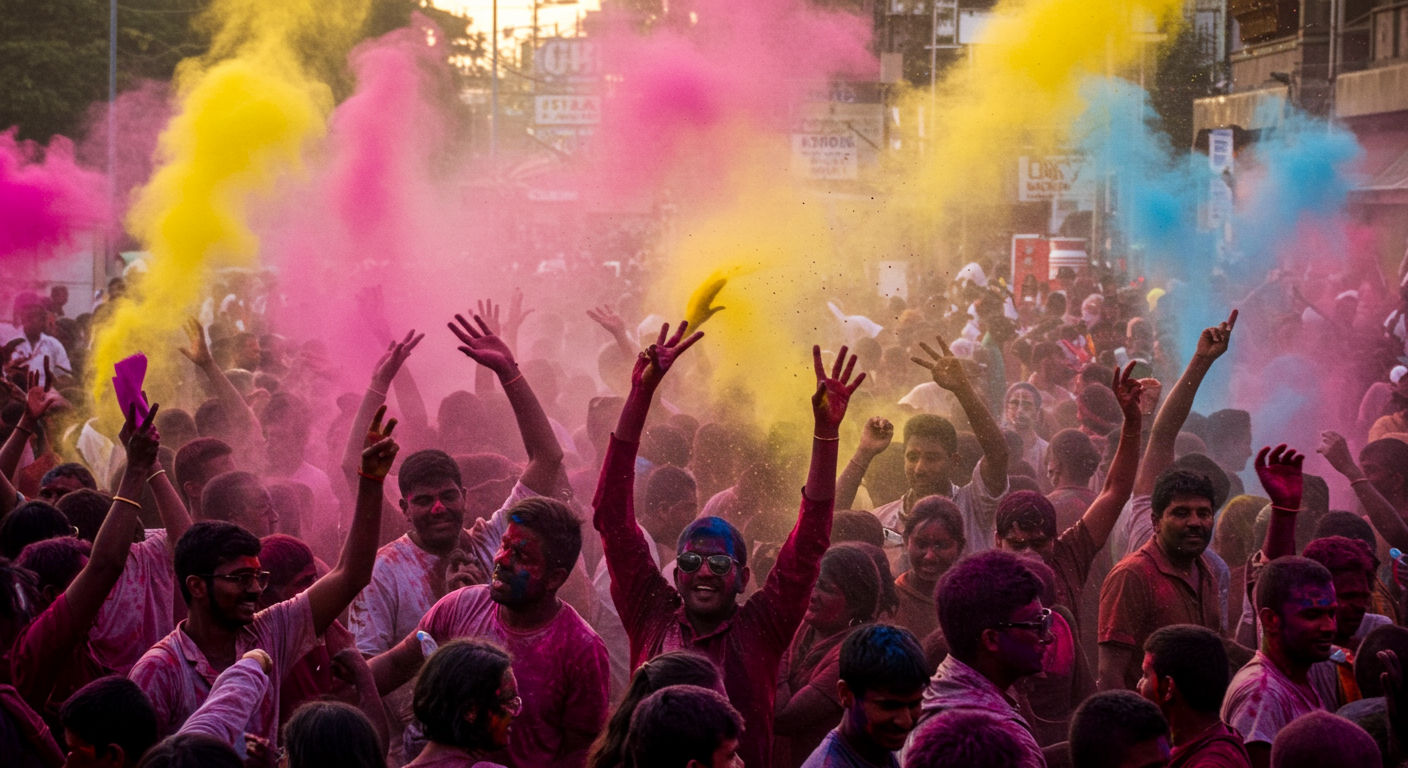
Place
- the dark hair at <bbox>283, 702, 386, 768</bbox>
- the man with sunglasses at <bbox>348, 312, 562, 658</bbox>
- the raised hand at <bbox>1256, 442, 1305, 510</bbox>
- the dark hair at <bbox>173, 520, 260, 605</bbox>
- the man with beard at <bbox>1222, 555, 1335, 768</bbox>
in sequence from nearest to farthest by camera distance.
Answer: the dark hair at <bbox>283, 702, 386, 768</bbox>
the dark hair at <bbox>173, 520, 260, 605</bbox>
the man with beard at <bbox>1222, 555, 1335, 768</bbox>
the man with sunglasses at <bbox>348, 312, 562, 658</bbox>
the raised hand at <bbox>1256, 442, 1305, 510</bbox>

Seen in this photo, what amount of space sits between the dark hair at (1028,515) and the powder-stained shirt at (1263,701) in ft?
3.79

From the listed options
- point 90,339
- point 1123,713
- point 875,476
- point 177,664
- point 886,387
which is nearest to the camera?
point 1123,713

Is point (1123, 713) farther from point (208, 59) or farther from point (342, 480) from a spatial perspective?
point (208, 59)

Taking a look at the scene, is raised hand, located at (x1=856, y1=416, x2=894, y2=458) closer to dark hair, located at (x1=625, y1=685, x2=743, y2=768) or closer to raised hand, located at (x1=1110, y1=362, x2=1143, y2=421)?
raised hand, located at (x1=1110, y1=362, x2=1143, y2=421)

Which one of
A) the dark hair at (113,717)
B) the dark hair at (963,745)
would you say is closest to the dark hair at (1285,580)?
the dark hair at (963,745)

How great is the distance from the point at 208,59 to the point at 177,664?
41.8 feet

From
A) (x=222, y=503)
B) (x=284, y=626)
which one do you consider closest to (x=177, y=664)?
(x=284, y=626)

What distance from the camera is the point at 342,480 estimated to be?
7.58 metres

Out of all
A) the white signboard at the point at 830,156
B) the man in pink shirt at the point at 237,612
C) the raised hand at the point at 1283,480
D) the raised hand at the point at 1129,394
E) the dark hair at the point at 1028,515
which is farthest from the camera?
the white signboard at the point at 830,156

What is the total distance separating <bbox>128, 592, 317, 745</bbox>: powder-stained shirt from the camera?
12.3 feet

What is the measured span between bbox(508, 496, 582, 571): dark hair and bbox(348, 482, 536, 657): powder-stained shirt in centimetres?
50

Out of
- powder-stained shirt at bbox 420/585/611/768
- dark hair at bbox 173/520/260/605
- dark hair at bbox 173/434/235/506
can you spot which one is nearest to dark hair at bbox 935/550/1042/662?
powder-stained shirt at bbox 420/585/611/768

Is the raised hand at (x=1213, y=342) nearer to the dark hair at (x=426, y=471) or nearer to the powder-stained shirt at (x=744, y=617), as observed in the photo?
the powder-stained shirt at (x=744, y=617)

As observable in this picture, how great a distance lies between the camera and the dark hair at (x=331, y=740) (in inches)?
124
